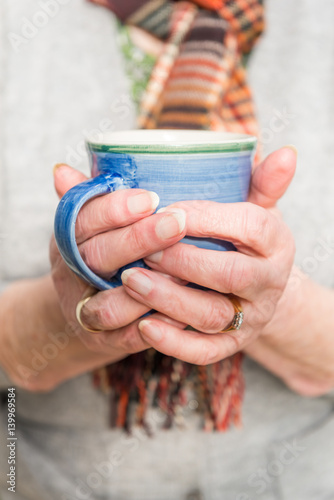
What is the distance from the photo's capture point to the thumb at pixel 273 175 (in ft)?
1.82

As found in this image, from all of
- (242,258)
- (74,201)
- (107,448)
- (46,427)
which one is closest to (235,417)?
(107,448)

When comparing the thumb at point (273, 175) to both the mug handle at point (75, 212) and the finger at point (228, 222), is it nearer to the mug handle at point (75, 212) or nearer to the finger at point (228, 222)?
the finger at point (228, 222)

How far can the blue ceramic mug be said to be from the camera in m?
0.46

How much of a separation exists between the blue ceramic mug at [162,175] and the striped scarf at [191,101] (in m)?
0.35

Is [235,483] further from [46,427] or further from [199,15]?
[199,15]

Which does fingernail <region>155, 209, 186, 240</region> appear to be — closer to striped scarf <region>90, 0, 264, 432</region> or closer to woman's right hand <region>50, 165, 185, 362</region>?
woman's right hand <region>50, 165, 185, 362</region>

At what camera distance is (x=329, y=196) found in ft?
3.04

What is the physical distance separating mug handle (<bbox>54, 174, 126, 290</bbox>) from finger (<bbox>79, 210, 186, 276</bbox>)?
21 millimetres

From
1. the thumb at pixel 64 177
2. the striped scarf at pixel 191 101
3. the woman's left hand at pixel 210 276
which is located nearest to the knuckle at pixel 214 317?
the woman's left hand at pixel 210 276

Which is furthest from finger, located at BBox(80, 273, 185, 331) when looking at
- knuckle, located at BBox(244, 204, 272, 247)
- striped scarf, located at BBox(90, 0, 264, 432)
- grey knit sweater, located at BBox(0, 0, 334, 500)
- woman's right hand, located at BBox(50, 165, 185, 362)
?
grey knit sweater, located at BBox(0, 0, 334, 500)

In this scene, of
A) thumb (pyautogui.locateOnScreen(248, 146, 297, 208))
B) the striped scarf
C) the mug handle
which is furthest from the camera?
the striped scarf

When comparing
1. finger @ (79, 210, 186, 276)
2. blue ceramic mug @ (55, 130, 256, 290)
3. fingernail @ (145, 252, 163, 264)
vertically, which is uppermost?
blue ceramic mug @ (55, 130, 256, 290)

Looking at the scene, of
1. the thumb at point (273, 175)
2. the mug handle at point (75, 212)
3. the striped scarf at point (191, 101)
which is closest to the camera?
the mug handle at point (75, 212)

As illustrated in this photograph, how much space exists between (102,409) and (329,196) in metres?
0.64
